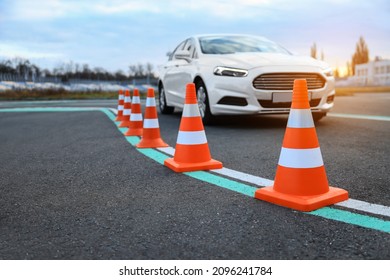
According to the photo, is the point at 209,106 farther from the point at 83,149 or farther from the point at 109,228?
the point at 109,228

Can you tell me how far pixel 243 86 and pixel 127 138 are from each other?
1959mm

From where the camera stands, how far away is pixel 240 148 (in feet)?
18.0

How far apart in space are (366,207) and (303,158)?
1.69ft

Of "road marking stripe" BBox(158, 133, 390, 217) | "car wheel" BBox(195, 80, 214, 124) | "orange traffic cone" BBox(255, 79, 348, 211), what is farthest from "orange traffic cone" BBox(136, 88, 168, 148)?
"orange traffic cone" BBox(255, 79, 348, 211)

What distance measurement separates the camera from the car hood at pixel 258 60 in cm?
731

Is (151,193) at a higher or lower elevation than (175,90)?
lower

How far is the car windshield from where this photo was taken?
8.48m

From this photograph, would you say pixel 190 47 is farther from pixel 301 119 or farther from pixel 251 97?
pixel 301 119

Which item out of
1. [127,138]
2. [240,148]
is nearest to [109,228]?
[240,148]

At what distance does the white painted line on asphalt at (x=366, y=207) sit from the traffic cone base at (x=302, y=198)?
53mm

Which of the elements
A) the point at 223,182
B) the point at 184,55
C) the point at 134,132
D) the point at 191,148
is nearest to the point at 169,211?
the point at 223,182

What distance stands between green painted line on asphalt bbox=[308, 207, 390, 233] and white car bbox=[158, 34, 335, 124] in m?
4.31

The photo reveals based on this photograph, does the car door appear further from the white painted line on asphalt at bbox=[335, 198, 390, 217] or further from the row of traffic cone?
the white painted line on asphalt at bbox=[335, 198, 390, 217]

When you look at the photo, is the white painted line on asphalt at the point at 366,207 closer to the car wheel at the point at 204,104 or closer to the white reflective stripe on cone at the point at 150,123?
the white reflective stripe on cone at the point at 150,123
